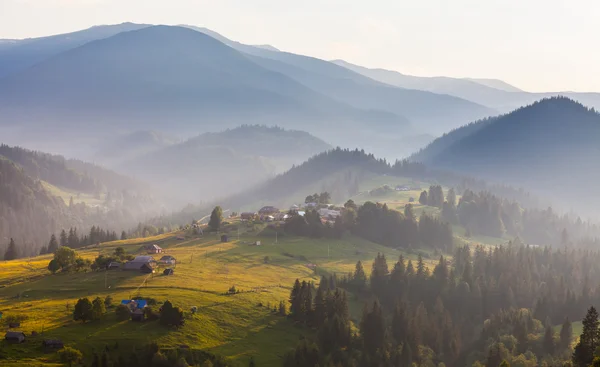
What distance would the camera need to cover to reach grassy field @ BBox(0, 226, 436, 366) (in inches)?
4171

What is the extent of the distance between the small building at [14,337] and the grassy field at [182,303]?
4.41 ft

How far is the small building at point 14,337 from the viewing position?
323 ft

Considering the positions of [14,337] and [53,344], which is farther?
[53,344]

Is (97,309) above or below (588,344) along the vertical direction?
above

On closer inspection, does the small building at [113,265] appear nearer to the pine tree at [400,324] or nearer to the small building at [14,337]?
the small building at [14,337]

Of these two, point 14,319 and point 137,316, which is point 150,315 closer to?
point 137,316

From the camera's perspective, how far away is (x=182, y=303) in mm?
124312

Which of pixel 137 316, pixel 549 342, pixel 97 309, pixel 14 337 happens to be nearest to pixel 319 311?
pixel 137 316

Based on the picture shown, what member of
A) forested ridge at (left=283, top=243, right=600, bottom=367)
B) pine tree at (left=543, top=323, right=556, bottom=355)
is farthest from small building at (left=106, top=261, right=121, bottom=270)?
pine tree at (left=543, top=323, right=556, bottom=355)

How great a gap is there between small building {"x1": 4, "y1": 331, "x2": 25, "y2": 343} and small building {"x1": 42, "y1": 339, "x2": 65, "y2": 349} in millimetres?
3766

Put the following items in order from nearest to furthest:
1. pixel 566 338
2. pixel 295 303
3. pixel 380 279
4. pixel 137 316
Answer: pixel 137 316 → pixel 566 338 → pixel 295 303 → pixel 380 279

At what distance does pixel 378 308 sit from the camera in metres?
133

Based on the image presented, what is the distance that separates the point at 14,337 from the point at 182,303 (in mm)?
34498

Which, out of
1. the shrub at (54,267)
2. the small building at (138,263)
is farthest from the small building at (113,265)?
the shrub at (54,267)
